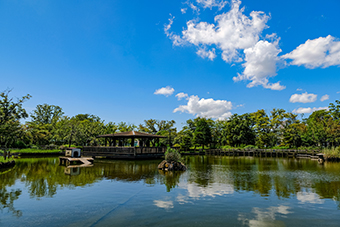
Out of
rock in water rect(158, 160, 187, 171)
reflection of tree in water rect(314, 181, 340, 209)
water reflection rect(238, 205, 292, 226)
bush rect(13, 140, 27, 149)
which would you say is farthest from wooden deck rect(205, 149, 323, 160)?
water reflection rect(238, 205, 292, 226)

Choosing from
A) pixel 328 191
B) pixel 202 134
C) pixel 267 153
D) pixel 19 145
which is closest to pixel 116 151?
pixel 19 145

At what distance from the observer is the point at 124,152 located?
28422 millimetres

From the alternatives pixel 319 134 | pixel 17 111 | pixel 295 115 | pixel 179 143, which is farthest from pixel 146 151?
pixel 295 115

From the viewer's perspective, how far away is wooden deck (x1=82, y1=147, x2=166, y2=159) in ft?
92.7

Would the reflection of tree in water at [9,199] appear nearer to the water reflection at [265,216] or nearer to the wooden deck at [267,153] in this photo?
the water reflection at [265,216]

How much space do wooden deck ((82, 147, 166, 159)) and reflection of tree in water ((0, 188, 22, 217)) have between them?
1836 cm

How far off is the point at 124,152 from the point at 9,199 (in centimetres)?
2008

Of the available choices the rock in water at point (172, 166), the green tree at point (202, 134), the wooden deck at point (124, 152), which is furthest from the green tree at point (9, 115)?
the green tree at point (202, 134)

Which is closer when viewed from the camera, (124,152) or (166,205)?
(166,205)

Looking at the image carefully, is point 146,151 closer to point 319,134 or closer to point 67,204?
point 67,204

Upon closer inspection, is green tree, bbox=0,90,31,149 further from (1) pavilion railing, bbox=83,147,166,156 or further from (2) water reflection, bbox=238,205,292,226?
(2) water reflection, bbox=238,205,292,226

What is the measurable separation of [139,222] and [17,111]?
3191cm

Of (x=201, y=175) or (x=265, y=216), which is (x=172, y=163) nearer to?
(x=201, y=175)

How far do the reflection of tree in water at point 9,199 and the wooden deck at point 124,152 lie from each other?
60.2 ft
